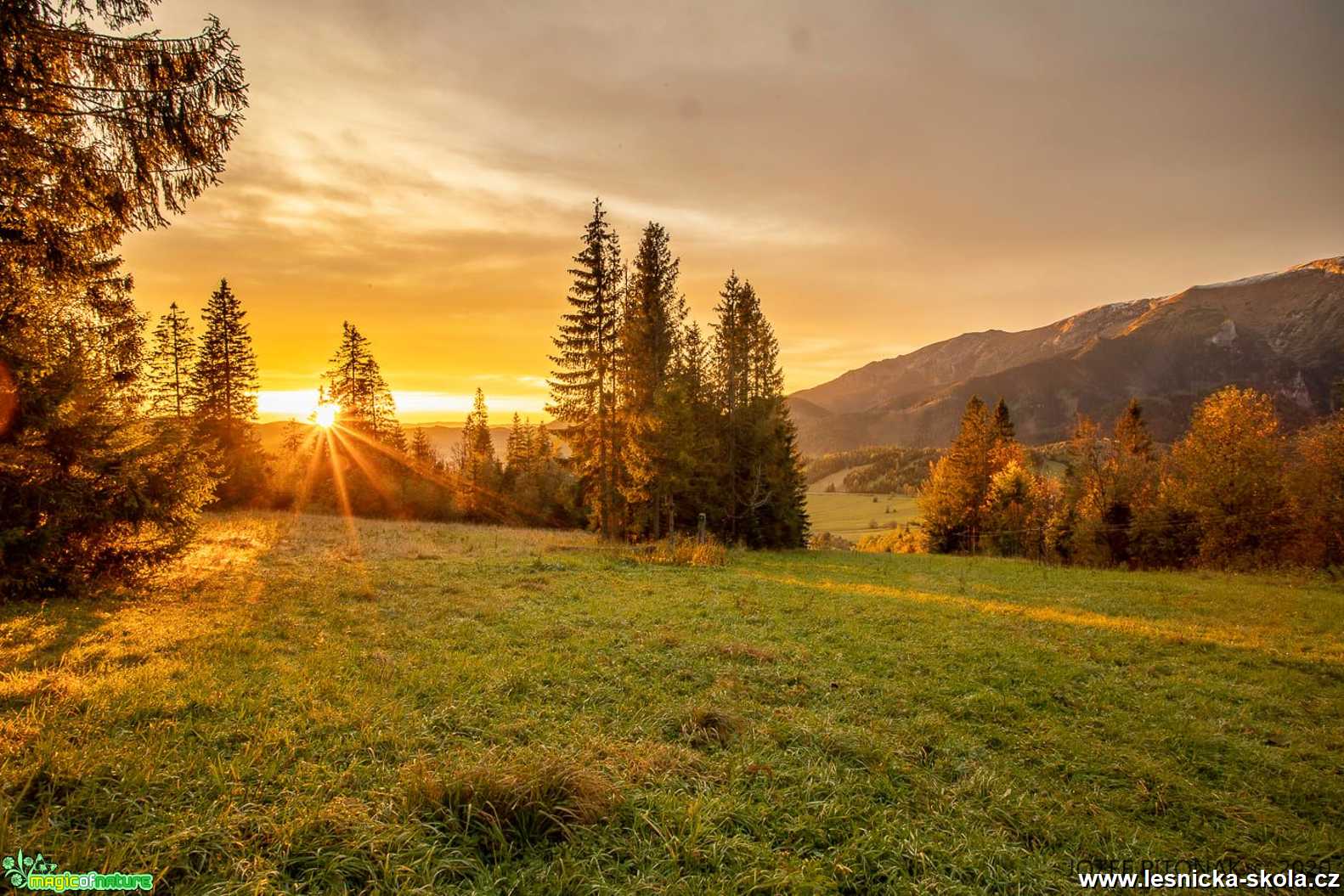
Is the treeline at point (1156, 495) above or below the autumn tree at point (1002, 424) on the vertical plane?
below

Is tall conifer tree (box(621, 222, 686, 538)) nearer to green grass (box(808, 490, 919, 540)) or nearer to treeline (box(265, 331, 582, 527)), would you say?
treeline (box(265, 331, 582, 527))

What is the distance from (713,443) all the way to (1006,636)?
65.2ft

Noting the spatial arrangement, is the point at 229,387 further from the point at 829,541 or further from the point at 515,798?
the point at 829,541

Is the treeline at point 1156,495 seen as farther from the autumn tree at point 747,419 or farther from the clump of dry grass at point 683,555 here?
the clump of dry grass at point 683,555

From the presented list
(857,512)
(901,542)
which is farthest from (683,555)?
(857,512)

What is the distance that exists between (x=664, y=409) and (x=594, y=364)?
395 cm

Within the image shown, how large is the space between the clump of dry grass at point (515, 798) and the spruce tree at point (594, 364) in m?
21.3

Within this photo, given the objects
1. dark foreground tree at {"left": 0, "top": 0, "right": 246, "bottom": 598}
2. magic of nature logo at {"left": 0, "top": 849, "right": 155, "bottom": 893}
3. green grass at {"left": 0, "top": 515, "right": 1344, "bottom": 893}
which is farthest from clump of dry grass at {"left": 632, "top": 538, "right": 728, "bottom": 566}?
magic of nature logo at {"left": 0, "top": 849, "right": 155, "bottom": 893}

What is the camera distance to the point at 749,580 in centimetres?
1574

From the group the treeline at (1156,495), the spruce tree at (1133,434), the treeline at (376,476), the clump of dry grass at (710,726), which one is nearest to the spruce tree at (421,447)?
the treeline at (376,476)

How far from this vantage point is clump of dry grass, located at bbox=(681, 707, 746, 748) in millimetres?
5168

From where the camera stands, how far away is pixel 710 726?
5.40m

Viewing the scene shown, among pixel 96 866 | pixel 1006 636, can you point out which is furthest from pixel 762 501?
pixel 96 866

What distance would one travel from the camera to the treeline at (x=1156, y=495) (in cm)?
2605
